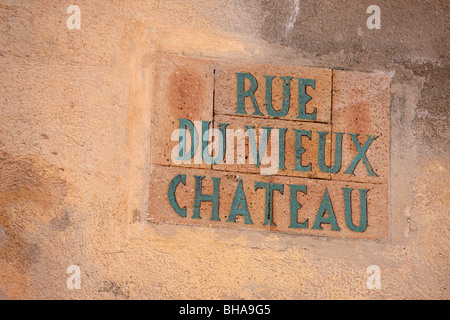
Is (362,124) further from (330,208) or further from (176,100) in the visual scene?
(176,100)

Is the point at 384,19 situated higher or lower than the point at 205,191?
higher

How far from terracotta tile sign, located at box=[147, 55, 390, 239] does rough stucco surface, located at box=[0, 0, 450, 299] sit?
0.30ft

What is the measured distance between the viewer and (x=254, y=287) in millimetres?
3799

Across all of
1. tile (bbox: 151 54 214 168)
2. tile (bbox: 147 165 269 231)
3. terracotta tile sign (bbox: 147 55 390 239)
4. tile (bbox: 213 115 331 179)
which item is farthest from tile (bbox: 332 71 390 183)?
→ tile (bbox: 151 54 214 168)

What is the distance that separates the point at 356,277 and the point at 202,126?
153 cm

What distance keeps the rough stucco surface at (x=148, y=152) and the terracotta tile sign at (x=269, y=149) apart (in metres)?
0.09

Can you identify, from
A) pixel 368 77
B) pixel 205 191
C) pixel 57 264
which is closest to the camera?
pixel 57 264

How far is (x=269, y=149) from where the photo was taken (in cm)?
399

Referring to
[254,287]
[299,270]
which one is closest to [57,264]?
[254,287]

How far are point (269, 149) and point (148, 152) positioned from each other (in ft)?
2.84

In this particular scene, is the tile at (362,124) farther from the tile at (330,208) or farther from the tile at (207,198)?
the tile at (207,198)

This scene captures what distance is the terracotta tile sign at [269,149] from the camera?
12.7 feet

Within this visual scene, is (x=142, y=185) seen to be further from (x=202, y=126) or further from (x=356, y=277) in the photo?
(x=356, y=277)

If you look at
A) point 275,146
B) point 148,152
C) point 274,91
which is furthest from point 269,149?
point 148,152
